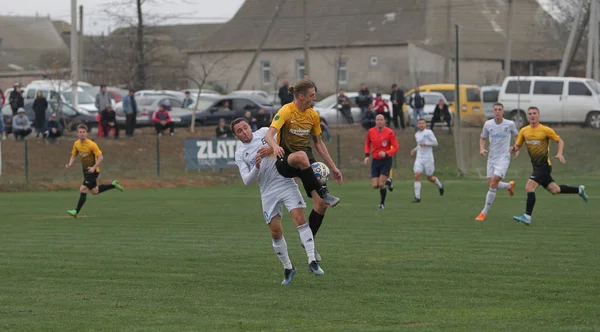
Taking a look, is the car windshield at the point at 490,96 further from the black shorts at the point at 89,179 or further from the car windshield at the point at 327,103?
the black shorts at the point at 89,179

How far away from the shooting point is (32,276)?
12.0 m

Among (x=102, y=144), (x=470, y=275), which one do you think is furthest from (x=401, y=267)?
(x=102, y=144)

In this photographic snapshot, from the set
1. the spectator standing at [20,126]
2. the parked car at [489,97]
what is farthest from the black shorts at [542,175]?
the parked car at [489,97]

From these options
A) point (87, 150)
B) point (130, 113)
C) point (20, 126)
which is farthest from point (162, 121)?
point (87, 150)

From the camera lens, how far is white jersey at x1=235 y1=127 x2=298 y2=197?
35.9 ft

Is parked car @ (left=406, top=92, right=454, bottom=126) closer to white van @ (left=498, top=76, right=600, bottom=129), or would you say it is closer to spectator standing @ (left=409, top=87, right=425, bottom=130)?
white van @ (left=498, top=76, right=600, bottom=129)

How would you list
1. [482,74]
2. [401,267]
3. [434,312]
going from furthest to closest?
[482,74]
[401,267]
[434,312]

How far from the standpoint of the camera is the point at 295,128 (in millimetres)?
11070

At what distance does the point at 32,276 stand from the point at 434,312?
517cm

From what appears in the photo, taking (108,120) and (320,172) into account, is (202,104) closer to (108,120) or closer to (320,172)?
(108,120)

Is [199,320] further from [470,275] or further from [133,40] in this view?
[133,40]

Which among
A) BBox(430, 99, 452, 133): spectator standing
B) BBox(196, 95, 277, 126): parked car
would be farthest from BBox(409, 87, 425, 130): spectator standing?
BBox(196, 95, 277, 126): parked car

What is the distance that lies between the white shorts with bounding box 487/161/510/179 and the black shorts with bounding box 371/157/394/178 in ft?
12.2

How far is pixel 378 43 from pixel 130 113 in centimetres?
3279
